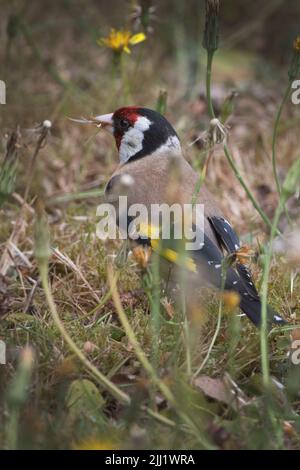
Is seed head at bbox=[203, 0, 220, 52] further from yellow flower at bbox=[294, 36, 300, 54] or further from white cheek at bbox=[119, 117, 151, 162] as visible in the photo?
white cheek at bbox=[119, 117, 151, 162]

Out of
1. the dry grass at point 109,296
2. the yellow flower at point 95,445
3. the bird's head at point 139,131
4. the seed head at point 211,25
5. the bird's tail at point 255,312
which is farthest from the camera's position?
the bird's head at point 139,131

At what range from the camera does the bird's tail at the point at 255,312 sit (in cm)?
236

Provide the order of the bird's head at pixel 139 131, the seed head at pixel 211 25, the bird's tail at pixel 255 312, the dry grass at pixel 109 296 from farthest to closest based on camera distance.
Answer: the bird's head at pixel 139 131 → the seed head at pixel 211 25 → the bird's tail at pixel 255 312 → the dry grass at pixel 109 296

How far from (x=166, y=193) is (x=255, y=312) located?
17.8 inches

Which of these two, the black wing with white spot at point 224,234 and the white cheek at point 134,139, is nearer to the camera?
the black wing with white spot at point 224,234

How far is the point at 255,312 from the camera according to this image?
238 cm

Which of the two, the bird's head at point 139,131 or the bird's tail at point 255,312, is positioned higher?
the bird's head at point 139,131

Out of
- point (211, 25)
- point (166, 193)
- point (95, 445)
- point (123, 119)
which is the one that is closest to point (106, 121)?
point (123, 119)

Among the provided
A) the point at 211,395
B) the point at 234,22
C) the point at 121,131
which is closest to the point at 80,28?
the point at 234,22

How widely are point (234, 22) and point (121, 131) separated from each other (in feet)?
10.0

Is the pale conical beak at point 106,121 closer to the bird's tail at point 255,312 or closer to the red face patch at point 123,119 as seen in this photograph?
the red face patch at point 123,119

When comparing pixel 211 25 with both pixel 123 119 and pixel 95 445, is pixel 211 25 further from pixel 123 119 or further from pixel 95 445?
pixel 95 445

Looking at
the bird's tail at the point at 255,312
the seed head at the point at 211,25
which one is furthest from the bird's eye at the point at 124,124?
the bird's tail at the point at 255,312
